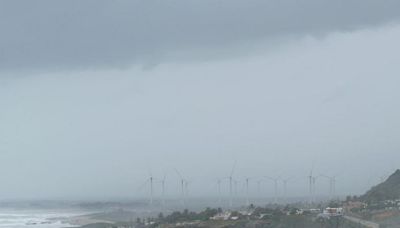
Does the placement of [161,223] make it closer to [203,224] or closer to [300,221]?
[203,224]

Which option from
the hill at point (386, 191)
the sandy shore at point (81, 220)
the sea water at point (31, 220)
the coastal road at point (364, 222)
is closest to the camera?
the coastal road at point (364, 222)

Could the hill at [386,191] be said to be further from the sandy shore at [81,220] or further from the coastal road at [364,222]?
the sandy shore at [81,220]

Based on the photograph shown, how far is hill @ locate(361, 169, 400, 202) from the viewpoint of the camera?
339 ft

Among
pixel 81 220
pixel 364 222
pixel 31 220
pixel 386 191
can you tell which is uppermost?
pixel 386 191

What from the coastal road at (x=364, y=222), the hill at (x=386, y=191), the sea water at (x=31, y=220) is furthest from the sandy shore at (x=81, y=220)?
the hill at (x=386, y=191)

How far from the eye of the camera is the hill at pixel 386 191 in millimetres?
103438

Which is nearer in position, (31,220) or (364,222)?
(364,222)

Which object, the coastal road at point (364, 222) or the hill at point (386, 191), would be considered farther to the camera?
Result: the hill at point (386, 191)

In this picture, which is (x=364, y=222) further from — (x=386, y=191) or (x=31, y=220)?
(x=386, y=191)

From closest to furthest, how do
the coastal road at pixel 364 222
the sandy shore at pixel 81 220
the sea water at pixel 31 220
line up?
the coastal road at pixel 364 222 → the sea water at pixel 31 220 → the sandy shore at pixel 81 220

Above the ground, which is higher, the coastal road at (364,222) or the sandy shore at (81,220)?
the sandy shore at (81,220)

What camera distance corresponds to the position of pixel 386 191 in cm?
11031

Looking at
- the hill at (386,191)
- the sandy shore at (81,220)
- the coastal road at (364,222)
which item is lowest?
the coastal road at (364,222)

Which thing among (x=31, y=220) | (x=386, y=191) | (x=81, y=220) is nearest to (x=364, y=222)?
(x=81, y=220)
